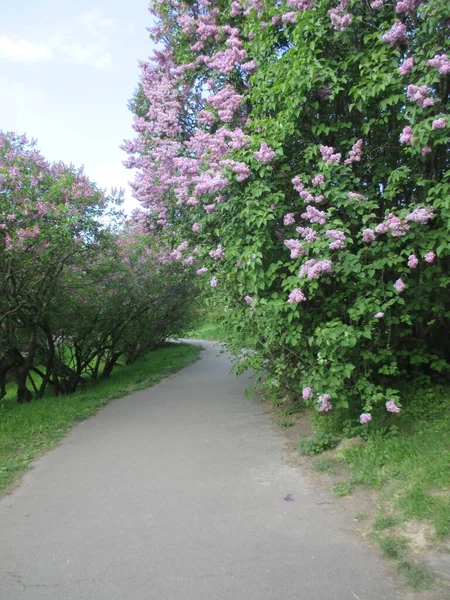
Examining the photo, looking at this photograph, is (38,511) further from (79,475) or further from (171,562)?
(171,562)

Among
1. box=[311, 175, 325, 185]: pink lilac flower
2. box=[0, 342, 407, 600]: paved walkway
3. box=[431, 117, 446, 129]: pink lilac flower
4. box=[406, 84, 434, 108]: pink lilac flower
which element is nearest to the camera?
box=[0, 342, 407, 600]: paved walkway

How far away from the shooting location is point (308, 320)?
5504mm

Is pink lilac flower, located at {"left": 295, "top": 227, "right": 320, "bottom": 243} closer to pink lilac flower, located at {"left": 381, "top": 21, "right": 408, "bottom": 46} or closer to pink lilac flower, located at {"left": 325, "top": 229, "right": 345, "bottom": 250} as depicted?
pink lilac flower, located at {"left": 325, "top": 229, "right": 345, "bottom": 250}

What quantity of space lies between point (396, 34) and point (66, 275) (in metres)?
7.67

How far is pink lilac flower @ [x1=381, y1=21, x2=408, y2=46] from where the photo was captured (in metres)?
4.39

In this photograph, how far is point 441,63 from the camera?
4.04m

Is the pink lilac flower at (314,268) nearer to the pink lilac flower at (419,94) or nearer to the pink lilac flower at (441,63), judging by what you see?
the pink lilac flower at (419,94)

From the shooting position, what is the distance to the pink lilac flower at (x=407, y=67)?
168 inches

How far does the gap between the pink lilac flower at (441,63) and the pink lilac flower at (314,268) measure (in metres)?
1.91

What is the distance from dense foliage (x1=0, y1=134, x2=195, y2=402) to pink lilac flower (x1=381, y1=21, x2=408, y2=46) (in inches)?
206

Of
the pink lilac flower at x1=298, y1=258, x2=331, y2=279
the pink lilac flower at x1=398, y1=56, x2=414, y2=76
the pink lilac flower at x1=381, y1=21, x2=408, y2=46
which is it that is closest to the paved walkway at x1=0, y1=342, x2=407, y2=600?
the pink lilac flower at x1=298, y1=258, x2=331, y2=279

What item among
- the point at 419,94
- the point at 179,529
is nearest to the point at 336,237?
the point at 419,94

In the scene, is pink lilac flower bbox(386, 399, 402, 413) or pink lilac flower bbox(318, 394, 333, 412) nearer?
pink lilac flower bbox(386, 399, 402, 413)

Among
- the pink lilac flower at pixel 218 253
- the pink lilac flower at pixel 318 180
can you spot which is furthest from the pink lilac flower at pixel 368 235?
the pink lilac flower at pixel 218 253
